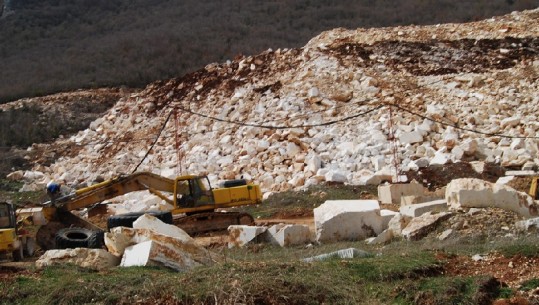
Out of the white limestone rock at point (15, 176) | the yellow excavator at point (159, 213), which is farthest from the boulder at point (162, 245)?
the white limestone rock at point (15, 176)

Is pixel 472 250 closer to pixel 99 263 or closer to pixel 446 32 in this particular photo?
pixel 99 263

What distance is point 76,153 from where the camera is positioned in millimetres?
30875

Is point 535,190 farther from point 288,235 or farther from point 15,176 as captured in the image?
point 15,176

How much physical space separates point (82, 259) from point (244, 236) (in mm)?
4121

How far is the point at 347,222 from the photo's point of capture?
14977mm

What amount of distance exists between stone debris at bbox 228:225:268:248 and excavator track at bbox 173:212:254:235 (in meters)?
3.09

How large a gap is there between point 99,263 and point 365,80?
1790cm

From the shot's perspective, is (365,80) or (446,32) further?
(446,32)

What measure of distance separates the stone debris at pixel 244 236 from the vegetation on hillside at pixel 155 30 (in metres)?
24.6

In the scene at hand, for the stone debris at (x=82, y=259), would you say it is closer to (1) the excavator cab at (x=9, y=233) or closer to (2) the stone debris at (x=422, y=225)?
(1) the excavator cab at (x=9, y=233)

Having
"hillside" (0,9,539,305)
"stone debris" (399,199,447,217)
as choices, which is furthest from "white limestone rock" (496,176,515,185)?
"stone debris" (399,199,447,217)

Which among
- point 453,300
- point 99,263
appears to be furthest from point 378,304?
point 99,263

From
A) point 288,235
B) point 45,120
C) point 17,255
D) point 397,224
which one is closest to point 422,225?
point 397,224

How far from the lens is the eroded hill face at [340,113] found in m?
23.7
